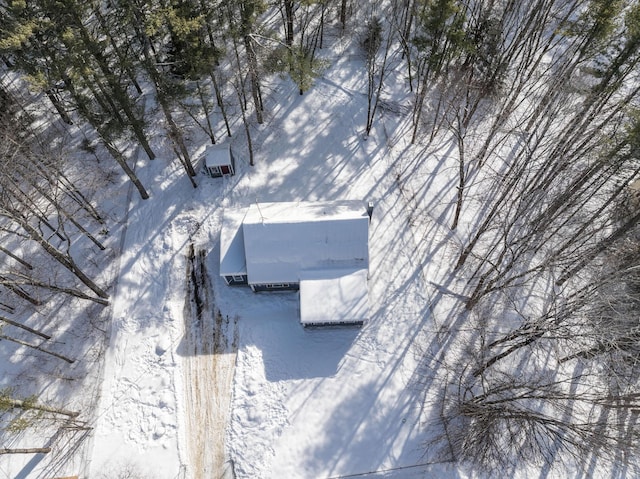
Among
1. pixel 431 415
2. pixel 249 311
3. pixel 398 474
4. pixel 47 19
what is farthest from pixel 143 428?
pixel 47 19

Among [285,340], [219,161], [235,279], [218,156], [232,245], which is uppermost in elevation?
[218,156]

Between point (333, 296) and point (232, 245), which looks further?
point (232, 245)

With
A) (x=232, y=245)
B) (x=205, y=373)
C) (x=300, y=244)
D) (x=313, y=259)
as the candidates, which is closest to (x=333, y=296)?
(x=313, y=259)

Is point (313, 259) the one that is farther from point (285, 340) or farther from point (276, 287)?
point (285, 340)

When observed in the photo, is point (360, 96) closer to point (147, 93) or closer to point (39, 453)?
point (147, 93)

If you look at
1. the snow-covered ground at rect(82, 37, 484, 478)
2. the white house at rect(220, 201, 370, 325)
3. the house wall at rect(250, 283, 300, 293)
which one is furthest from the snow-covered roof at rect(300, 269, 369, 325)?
the snow-covered ground at rect(82, 37, 484, 478)

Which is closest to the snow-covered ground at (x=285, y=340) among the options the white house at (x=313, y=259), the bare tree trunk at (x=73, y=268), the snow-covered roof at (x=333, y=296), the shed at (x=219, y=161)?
the shed at (x=219, y=161)
